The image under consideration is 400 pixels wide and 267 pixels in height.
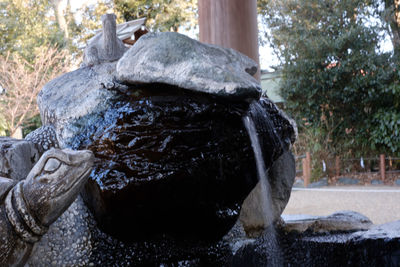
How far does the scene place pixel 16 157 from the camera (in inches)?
60.5

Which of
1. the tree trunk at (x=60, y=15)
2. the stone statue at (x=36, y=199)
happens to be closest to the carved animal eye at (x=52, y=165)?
the stone statue at (x=36, y=199)

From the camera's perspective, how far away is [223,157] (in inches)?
61.9

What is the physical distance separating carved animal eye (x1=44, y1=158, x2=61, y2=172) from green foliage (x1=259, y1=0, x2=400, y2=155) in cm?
798

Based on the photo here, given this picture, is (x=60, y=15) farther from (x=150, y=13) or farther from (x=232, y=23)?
(x=232, y=23)

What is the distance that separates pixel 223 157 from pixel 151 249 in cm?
47

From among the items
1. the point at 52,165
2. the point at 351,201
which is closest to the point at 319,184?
the point at 351,201

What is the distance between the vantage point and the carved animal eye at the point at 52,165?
110 cm

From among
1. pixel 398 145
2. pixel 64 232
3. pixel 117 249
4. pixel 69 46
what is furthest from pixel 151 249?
pixel 69 46

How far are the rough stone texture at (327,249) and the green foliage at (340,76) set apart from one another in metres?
6.71

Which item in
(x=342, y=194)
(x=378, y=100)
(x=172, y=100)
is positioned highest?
(x=172, y=100)

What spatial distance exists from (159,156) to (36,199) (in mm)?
501

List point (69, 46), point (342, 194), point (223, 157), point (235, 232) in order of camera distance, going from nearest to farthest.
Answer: point (223, 157), point (235, 232), point (342, 194), point (69, 46)

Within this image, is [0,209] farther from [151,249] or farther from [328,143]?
[328,143]

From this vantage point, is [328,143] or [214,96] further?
[328,143]
